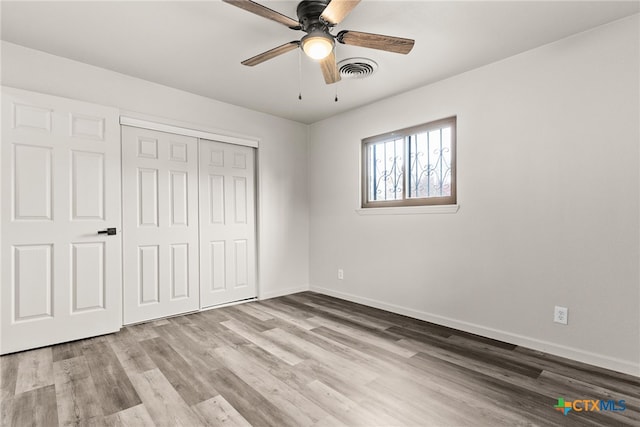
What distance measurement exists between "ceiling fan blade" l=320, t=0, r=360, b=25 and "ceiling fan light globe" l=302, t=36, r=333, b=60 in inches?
4.1

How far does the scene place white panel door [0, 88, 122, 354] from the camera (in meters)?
2.49

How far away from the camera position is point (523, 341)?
2600 millimetres

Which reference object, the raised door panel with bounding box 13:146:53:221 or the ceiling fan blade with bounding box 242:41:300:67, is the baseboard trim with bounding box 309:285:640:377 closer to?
the ceiling fan blade with bounding box 242:41:300:67

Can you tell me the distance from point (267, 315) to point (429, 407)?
207 cm

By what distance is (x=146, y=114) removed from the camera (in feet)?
10.6

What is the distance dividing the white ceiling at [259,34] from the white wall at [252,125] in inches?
5.1

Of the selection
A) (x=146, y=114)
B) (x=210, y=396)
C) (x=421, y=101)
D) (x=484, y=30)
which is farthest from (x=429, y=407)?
(x=146, y=114)

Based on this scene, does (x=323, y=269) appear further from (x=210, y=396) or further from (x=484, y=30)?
(x=484, y=30)

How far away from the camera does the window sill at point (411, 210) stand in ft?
10.2

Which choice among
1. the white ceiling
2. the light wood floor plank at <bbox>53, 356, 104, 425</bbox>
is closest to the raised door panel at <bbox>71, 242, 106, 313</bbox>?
the light wood floor plank at <bbox>53, 356, 104, 425</bbox>

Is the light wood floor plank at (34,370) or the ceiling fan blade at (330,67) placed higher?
the ceiling fan blade at (330,67)

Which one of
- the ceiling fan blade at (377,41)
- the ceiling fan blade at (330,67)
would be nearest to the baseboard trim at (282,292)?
the ceiling fan blade at (330,67)

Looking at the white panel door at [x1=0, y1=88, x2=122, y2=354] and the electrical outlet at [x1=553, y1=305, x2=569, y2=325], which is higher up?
the white panel door at [x1=0, y1=88, x2=122, y2=354]

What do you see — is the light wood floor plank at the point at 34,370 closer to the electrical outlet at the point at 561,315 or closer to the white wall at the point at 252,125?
the white wall at the point at 252,125
